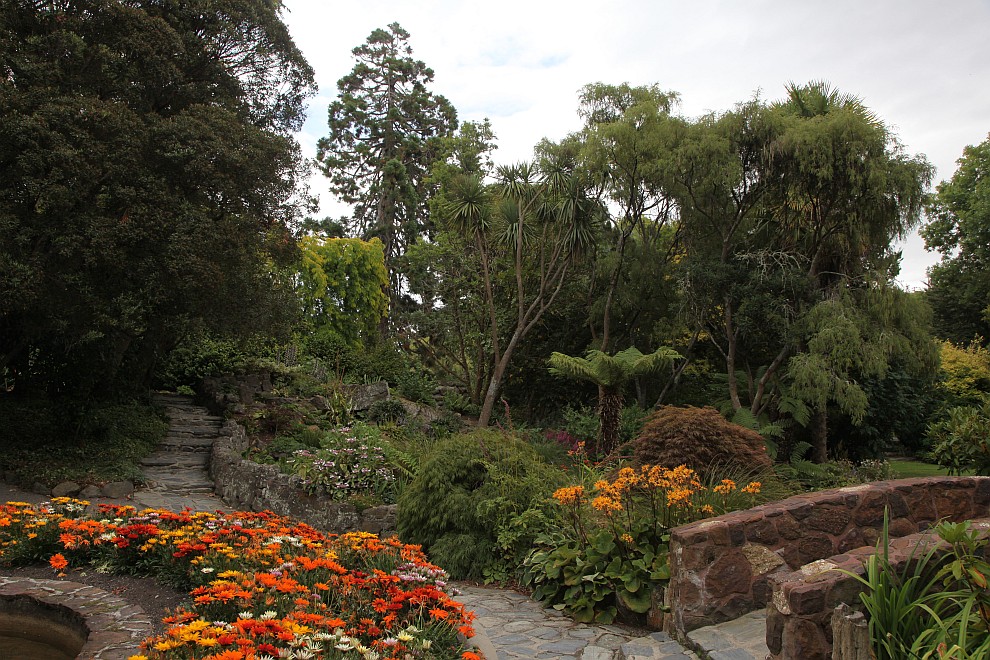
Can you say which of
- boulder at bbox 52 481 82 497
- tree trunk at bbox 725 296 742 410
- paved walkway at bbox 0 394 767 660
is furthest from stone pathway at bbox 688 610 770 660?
tree trunk at bbox 725 296 742 410

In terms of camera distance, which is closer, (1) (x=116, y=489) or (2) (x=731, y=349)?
(1) (x=116, y=489)

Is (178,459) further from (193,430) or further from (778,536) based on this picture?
(778,536)

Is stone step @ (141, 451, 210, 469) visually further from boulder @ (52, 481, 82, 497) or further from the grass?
boulder @ (52, 481, 82, 497)

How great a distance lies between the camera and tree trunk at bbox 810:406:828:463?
1251cm

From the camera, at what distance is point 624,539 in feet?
16.8

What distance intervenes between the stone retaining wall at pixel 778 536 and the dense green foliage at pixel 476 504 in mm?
1919

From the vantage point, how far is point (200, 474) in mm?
11047

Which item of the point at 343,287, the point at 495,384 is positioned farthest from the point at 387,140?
the point at 495,384

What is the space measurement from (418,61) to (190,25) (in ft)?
61.7

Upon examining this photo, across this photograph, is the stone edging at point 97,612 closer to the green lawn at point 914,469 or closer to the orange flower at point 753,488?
the orange flower at point 753,488

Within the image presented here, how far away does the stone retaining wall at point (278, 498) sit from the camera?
26.2ft

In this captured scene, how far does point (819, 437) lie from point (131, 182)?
12.4 m

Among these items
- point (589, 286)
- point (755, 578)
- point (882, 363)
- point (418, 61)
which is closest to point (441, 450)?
point (755, 578)

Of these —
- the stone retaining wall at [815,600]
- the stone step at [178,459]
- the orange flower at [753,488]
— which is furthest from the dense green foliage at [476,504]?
the stone step at [178,459]
